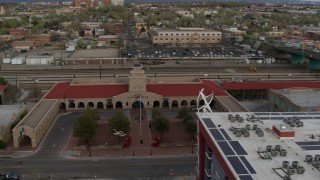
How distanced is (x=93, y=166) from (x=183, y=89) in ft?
59.4

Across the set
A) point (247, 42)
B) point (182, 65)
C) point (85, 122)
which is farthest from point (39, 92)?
point (247, 42)

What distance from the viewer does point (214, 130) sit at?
21.6m

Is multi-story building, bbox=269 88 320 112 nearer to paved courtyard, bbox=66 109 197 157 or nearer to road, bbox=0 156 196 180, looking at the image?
paved courtyard, bbox=66 109 197 157

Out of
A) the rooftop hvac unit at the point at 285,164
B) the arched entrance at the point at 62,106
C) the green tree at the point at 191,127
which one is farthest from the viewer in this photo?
the arched entrance at the point at 62,106

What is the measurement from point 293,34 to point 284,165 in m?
91.8

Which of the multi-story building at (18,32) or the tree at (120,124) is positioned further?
the multi-story building at (18,32)

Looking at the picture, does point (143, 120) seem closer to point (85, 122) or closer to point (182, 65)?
point (85, 122)

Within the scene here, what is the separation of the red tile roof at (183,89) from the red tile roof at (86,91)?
3354mm

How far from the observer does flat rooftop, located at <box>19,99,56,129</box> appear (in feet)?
111

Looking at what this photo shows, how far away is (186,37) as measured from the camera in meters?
91.1

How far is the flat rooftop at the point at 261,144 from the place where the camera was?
17.0 metres

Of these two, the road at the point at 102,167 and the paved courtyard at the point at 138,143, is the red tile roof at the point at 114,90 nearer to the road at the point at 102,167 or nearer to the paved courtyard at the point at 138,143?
the paved courtyard at the point at 138,143

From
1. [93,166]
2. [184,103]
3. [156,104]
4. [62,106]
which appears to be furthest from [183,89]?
[93,166]

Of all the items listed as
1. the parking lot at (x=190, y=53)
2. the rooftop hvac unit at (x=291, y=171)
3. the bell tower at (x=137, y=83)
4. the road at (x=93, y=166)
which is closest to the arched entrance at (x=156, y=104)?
the bell tower at (x=137, y=83)
